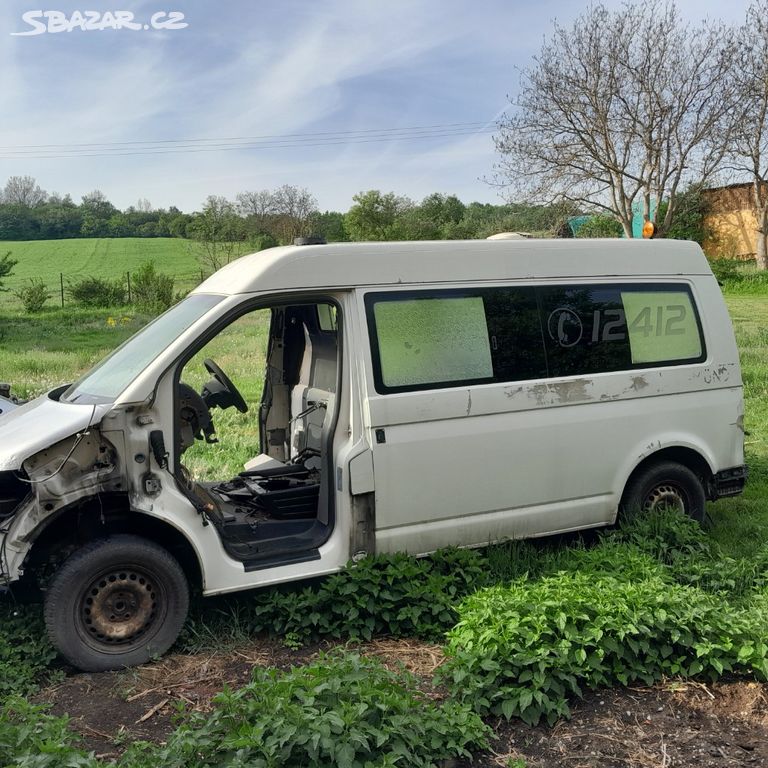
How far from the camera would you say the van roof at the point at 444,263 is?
5223 mm

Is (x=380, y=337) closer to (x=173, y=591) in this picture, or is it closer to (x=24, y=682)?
(x=173, y=591)

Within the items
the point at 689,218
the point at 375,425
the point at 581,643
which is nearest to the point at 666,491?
the point at 581,643

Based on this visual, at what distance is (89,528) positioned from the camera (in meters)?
4.85

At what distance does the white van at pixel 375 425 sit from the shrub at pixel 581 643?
104 cm

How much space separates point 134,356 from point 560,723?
322cm

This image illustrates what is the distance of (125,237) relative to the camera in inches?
2596

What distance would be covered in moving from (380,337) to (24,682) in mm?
2806

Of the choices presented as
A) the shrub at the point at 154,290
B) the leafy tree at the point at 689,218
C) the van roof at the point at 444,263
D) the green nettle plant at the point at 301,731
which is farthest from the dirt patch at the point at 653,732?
the leafy tree at the point at 689,218

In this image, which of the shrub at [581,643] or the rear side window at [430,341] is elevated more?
the rear side window at [430,341]

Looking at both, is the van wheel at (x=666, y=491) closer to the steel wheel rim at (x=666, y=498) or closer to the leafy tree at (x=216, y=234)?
the steel wheel rim at (x=666, y=498)

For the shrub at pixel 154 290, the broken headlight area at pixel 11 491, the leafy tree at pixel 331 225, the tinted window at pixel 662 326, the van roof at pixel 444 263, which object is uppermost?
the leafy tree at pixel 331 225

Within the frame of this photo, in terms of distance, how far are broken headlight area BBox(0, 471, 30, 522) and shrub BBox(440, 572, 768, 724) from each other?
2.51 m

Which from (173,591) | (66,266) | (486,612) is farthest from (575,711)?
(66,266)

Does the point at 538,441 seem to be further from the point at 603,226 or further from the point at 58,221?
the point at 58,221
